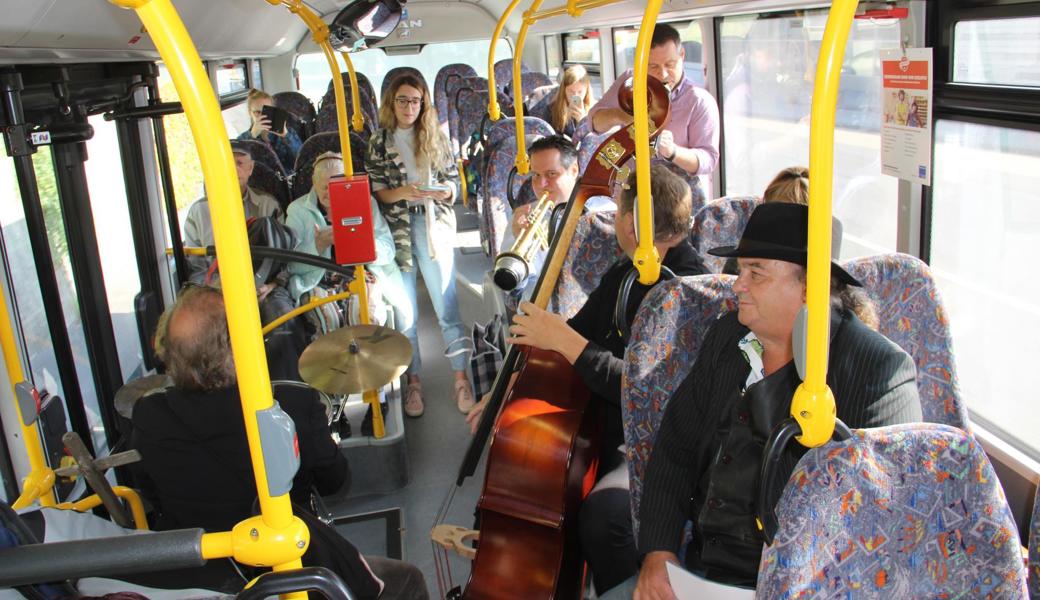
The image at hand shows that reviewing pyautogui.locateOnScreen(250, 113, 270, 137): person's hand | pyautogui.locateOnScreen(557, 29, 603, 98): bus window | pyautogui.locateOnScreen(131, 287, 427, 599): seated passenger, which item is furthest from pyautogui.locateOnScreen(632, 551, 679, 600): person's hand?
pyautogui.locateOnScreen(557, 29, 603, 98): bus window

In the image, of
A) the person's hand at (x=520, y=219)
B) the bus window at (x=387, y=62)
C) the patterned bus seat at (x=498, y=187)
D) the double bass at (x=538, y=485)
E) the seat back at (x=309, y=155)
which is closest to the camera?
the double bass at (x=538, y=485)

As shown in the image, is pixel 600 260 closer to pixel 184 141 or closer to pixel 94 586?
pixel 94 586

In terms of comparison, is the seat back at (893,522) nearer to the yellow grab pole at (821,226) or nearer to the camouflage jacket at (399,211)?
the yellow grab pole at (821,226)

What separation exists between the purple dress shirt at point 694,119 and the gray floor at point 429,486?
1677 mm

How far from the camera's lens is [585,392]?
256 centimetres

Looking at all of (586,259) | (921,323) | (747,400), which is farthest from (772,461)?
(586,259)

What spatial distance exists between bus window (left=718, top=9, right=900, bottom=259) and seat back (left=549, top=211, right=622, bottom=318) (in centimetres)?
104

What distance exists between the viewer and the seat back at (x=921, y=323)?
6.99 ft

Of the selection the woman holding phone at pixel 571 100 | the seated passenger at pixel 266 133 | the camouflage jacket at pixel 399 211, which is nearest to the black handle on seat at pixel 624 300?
the camouflage jacket at pixel 399 211

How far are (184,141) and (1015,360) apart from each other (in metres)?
4.35

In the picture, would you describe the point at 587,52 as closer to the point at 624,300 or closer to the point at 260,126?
the point at 260,126

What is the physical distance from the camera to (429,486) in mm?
3734

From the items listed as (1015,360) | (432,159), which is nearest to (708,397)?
(1015,360)

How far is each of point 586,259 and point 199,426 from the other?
1.43m
